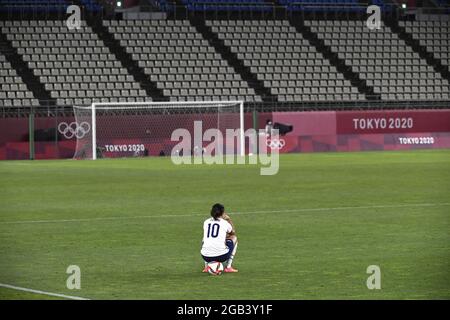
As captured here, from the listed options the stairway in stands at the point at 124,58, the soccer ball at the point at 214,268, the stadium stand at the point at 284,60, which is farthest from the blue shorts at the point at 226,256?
the stadium stand at the point at 284,60

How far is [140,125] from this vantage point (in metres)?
48.3

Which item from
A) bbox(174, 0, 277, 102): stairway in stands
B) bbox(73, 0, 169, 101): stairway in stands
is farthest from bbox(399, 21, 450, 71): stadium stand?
bbox(73, 0, 169, 101): stairway in stands

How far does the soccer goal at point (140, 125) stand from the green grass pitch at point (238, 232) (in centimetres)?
1135

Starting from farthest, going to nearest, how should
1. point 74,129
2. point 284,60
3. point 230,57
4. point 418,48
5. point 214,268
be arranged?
point 418,48, point 284,60, point 230,57, point 74,129, point 214,268

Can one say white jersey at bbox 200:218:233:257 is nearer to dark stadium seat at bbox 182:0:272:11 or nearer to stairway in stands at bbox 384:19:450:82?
dark stadium seat at bbox 182:0:272:11

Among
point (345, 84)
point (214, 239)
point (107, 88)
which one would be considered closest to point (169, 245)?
point (214, 239)

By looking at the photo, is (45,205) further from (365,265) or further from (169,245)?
(365,265)

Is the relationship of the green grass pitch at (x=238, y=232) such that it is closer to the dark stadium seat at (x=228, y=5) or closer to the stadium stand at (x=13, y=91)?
the stadium stand at (x=13, y=91)

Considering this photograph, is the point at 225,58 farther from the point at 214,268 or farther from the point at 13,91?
the point at 214,268

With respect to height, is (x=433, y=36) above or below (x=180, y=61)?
above

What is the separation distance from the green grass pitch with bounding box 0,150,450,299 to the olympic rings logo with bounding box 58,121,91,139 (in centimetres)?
1105

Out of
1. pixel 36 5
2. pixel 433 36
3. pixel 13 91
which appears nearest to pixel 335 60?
pixel 433 36

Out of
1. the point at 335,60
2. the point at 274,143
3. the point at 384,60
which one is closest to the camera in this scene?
the point at 274,143

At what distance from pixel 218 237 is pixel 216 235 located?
34 millimetres
